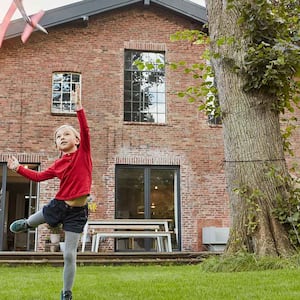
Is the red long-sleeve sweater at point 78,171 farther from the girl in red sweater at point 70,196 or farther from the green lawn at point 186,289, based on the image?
the green lawn at point 186,289

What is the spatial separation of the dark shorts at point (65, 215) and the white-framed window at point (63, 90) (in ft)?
28.3

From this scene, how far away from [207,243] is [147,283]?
709cm

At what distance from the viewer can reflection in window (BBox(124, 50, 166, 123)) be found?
488 inches

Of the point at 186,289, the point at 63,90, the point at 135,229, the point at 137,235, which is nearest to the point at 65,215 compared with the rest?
the point at 186,289

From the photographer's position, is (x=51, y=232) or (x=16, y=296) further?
(x=51, y=232)

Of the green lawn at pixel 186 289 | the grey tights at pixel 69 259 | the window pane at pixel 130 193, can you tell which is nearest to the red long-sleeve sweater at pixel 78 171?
the grey tights at pixel 69 259

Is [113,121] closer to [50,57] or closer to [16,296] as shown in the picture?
[50,57]

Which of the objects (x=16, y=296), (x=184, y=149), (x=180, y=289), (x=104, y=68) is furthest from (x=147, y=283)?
(x=104, y=68)

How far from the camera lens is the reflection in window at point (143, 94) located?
12383mm

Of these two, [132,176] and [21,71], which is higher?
[21,71]

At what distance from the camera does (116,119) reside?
12.1 meters

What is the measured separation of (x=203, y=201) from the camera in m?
12.0

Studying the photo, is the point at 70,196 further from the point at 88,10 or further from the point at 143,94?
the point at 88,10

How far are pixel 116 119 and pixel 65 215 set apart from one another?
28.5 feet
